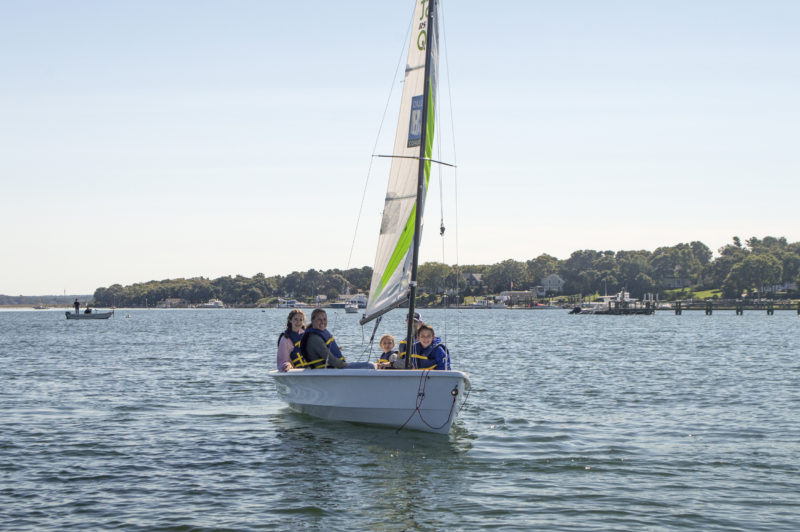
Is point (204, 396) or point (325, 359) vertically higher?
point (325, 359)

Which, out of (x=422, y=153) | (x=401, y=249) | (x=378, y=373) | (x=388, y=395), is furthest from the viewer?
(x=401, y=249)

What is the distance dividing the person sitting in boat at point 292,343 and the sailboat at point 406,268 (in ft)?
1.54

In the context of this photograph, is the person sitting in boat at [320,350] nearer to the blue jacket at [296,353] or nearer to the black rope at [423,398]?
the blue jacket at [296,353]

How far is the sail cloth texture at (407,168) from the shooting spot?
53.1 feet

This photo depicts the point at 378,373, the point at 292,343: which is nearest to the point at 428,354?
Result: the point at 378,373

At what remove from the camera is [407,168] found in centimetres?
1630

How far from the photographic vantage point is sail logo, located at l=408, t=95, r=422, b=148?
1619 cm

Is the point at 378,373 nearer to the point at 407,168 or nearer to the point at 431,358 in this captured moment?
the point at 431,358

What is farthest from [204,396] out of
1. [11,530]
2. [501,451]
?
[11,530]

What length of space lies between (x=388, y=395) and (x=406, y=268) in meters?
2.56

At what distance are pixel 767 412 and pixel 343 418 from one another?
11.0m

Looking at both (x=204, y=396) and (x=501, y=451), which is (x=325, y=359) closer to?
(x=501, y=451)

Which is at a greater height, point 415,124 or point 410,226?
point 415,124

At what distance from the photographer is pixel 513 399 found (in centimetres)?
2359
